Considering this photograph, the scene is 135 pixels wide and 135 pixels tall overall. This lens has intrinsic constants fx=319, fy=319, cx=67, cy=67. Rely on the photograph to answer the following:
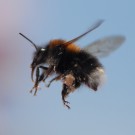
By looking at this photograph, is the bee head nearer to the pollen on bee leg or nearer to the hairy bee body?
the hairy bee body

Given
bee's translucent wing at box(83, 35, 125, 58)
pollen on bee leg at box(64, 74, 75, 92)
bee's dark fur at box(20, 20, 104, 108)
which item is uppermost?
bee's translucent wing at box(83, 35, 125, 58)

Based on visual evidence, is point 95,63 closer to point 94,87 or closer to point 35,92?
point 94,87

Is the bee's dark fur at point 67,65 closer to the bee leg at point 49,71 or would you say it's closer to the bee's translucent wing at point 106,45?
the bee leg at point 49,71

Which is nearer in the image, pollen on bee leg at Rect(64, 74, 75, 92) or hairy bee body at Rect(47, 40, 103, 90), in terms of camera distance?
pollen on bee leg at Rect(64, 74, 75, 92)

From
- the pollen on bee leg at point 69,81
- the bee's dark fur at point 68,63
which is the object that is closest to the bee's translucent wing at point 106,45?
the bee's dark fur at point 68,63

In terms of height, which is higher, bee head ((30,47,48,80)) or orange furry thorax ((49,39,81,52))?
orange furry thorax ((49,39,81,52))

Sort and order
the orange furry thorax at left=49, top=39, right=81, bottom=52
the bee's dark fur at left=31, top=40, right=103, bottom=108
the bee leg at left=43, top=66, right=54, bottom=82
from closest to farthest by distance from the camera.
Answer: the bee leg at left=43, top=66, right=54, bottom=82 < the bee's dark fur at left=31, top=40, right=103, bottom=108 < the orange furry thorax at left=49, top=39, right=81, bottom=52

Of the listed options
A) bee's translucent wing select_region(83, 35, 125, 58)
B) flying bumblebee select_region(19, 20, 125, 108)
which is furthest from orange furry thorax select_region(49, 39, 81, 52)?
bee's translucent wing select_region(83, 35, 125, 58)

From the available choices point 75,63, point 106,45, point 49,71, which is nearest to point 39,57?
point 49,71

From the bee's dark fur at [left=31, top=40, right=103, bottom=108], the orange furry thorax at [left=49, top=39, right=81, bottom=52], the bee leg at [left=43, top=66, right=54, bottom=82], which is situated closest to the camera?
the bee leg at [left=43, top=66, right=54, bottom=82]
